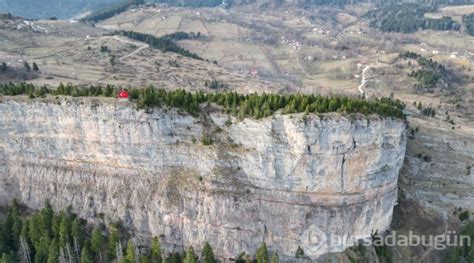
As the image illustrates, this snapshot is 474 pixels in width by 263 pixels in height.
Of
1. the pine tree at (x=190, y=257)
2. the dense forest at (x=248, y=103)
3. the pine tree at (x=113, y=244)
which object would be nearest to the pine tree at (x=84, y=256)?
the pine tree at (x=113, y=244)

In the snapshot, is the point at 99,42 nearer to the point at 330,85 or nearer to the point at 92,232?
the point at 330,85

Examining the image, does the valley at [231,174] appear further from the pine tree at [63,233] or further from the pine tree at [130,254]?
the pine tree at [130,254]

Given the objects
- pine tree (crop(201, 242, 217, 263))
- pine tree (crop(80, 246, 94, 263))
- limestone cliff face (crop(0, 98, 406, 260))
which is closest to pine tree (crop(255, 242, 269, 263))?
limestone cliff face (crop(0, 98, 406, 260))

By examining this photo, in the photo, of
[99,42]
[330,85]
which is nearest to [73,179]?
[99,42]

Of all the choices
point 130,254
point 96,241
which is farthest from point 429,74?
point 96,241

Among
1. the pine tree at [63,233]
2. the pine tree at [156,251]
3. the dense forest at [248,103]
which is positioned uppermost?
the dense forest at [248,103]

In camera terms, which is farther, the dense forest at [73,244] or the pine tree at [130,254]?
the dense forest at [73,244]
